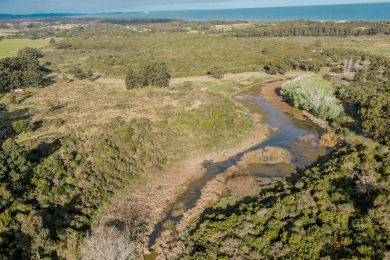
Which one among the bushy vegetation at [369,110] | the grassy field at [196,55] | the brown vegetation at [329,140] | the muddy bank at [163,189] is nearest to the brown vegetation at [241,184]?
the muddy bank at [163,189]

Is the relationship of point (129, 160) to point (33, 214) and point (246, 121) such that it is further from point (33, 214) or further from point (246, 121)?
point (246, 121)

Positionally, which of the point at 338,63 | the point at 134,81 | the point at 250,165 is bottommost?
the point at 250,165

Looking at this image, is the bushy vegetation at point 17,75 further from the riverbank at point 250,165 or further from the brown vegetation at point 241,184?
the brown vegetation at point 241,184

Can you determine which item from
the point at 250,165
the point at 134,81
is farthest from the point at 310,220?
the point at 134,81

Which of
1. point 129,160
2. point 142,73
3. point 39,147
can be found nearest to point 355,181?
point 129,160

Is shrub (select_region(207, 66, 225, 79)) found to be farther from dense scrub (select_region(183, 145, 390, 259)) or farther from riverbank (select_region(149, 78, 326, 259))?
dense scrub (select_region(183, 145, 390, 259))

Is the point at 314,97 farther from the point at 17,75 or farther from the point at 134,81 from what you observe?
the point at 17,75

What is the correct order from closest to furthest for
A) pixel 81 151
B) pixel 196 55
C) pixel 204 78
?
pixel 81 151, pixel 204 78, pixel 196 55
